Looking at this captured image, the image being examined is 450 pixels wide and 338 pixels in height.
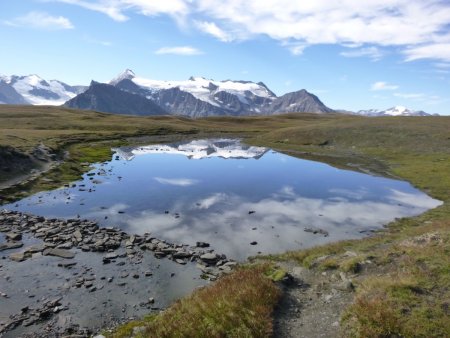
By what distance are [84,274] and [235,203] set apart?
25.3 metres

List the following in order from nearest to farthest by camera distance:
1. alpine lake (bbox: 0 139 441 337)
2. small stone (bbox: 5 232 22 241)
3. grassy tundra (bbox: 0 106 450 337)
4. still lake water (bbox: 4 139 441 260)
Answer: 1. grassy tundra (bbox: 0 106 450 337)
2. alpine lake (bbox: 0 139 441 337)
3. small stone (bbox: 5 232 22 241)
4. still lake water (bbox: 4 139 441 260)

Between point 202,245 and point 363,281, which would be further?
point 202,245

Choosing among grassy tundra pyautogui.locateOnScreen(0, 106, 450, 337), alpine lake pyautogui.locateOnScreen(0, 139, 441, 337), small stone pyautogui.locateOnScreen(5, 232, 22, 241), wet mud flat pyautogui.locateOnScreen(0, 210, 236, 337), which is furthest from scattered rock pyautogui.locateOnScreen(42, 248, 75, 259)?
grassy tundra pyautogui.locateOnScreen(0, 106, 450, 337)

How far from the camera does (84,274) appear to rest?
24.9 metres

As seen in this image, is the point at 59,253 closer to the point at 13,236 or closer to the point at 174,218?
the point at 13,236

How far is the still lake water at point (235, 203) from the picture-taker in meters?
35.3

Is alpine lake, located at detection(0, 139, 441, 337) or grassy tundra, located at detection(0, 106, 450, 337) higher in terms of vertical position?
grassy tundra, located at detection(0, 106, 450, 337)

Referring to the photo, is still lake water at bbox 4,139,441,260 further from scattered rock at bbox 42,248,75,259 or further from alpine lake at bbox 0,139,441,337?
scattered rock at bbox 42,248,75,259

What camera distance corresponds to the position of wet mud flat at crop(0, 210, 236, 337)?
1959 centimetres

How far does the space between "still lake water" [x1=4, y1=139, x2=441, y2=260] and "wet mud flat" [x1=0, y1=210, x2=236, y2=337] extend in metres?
3.20

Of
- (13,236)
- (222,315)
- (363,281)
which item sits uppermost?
(363,281)

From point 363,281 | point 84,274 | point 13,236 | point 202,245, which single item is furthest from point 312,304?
point 13,236

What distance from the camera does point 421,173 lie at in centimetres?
6819

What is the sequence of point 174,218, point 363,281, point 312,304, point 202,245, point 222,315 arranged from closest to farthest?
1. point 222,315
2. point 312,304
3. point 363,281
4. point 202,245
5. point 174,218
